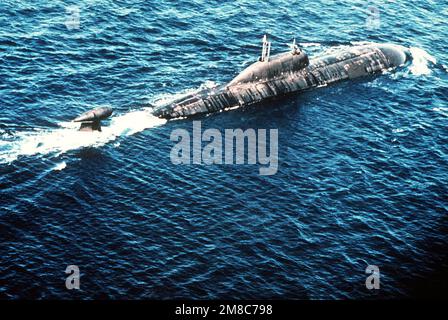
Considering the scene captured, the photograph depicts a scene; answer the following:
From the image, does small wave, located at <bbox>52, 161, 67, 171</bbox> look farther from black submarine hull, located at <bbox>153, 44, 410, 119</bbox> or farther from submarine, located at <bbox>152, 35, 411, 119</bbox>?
submarine, located at <bbox>152, 35, 411, 119</bbox>

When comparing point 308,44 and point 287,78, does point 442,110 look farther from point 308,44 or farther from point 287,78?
point 308,44

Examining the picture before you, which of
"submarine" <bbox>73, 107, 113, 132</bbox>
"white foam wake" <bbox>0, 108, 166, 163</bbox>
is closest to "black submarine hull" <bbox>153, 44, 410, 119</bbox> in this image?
"white foam wake" <bbox>0, 108, 166, 163</bbox>

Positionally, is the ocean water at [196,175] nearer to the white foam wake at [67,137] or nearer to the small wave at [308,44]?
the white foam wake at [67,137]

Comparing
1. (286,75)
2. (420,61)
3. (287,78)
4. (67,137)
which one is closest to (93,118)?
(67,137)

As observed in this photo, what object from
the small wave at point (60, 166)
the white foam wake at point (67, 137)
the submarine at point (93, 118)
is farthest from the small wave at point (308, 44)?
the small wave at point (60, 166)

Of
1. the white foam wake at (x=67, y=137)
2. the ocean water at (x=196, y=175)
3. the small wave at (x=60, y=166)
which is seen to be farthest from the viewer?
the white foam wake at (x=67, y=137)

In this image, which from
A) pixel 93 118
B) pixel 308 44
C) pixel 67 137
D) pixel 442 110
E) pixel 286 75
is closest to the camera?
pixel 93 118
